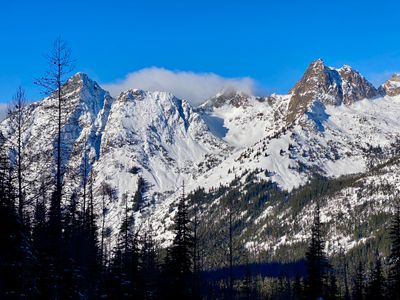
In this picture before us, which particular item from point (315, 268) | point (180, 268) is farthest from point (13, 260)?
point (315, 268)

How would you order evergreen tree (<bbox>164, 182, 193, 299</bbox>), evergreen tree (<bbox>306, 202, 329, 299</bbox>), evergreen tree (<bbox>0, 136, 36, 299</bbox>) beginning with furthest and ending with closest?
evergreen tree (<bbox>306, 202, 329, 299</bbox>), evergreen tree (<bbox>164, 182, 193, 299</bbox>), evergreen tree (<bbox>0, 136, 36, 299</bbox>)

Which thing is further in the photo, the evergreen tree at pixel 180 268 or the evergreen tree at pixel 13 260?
the evergreen tree at pixel 180 268

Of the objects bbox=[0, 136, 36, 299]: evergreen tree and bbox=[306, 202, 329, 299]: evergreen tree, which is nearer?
bbox=[0, 136, 36, 299]: evergreen tree

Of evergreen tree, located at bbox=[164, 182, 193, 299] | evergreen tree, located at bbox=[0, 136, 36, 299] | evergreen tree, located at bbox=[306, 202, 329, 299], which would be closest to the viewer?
evergreen tree, located at bbox=[0, 136, 36, 299]

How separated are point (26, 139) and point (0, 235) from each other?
18.6 metres

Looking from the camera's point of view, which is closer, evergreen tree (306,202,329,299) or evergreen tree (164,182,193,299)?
evergreen tree (164,182,193,299)

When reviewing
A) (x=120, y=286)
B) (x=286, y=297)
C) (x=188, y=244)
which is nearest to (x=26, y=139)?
(x=120, y=286)

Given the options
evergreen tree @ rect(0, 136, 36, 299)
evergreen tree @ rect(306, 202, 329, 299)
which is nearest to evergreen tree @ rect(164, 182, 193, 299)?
evergreen tree @ rect(306, 202, 329, 299)

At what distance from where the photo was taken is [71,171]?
3606 centimetres

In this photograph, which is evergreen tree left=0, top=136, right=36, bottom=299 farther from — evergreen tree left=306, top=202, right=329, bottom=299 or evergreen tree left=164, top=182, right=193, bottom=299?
evergreen tree left=306, top=202, right=329, bottom=299

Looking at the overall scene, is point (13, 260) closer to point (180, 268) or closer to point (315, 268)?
point (180, 268)

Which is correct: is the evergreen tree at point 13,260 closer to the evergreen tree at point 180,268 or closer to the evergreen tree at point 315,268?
the evergreen tree at point 180,268

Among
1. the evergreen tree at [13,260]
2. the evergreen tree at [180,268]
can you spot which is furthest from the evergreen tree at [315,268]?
the evergreen tree at [13,260]

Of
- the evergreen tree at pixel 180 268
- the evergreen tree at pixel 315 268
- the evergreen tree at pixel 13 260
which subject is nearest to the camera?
the evergreen tree at pixel 13 260
